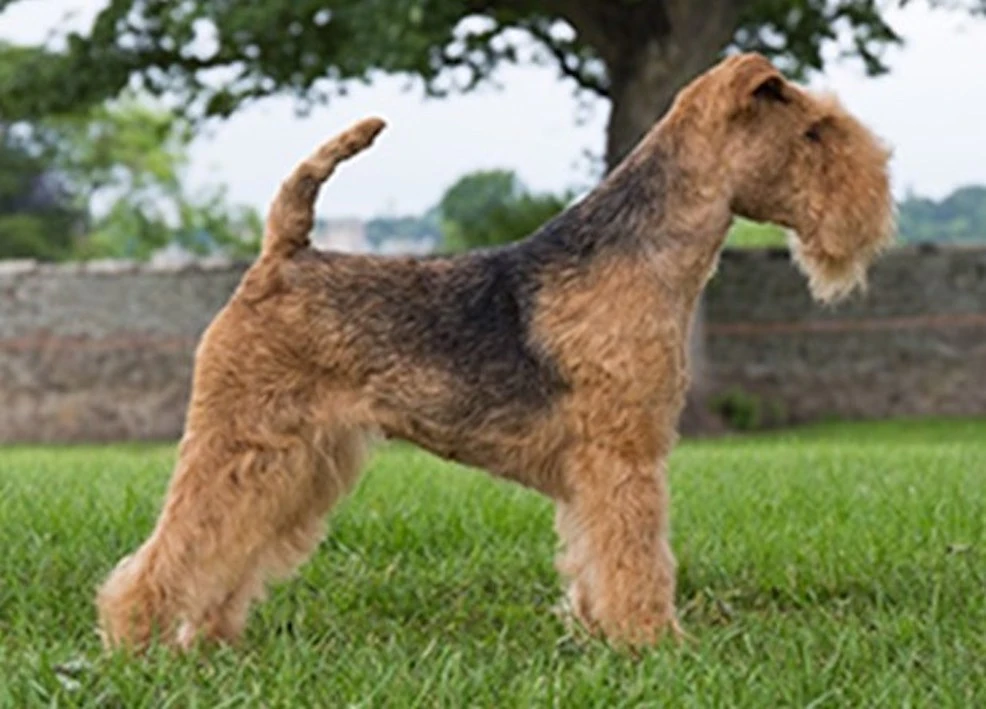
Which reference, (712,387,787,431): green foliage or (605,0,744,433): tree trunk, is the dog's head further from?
(712,387,787,431): green foliage

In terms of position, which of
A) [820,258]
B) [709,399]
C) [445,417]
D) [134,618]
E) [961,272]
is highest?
[820,258]

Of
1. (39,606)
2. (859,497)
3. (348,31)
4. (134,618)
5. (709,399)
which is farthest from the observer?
(709,399)

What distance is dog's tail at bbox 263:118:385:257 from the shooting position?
4715 millimetres

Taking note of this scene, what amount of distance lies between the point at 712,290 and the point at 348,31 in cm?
511

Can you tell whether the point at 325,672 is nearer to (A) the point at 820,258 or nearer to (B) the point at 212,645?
(B) the point at 212,645

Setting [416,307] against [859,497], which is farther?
[859,497]

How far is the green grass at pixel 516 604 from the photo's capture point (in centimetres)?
397

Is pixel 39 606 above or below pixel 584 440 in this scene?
below

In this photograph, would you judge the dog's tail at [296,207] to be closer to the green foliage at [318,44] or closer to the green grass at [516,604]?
the green grass at [516,604]

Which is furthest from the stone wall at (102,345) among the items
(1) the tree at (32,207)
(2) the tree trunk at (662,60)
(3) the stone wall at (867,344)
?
(1) the tree at (32,207)

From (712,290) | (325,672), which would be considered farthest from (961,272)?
(325,672)

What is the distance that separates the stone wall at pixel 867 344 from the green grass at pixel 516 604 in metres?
11.3

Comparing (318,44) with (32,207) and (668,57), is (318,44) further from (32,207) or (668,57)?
(32,207)

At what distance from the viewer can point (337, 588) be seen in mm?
5508
